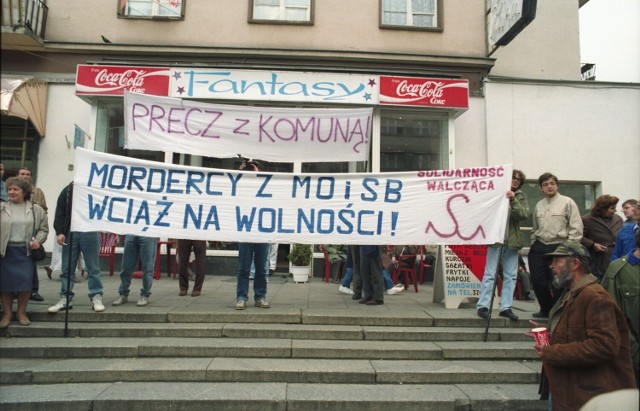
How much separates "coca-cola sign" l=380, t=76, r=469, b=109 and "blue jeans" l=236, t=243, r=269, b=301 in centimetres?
527

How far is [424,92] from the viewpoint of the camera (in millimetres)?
9578

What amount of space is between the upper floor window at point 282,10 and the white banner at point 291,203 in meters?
6.56

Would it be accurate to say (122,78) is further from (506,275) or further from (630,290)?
(630,290)

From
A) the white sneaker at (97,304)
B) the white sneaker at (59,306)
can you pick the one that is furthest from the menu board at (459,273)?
the white sneaker at (59,306)

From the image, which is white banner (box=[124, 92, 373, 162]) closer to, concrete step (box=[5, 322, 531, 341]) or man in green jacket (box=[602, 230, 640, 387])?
concrete step (box=[5, 322, 531, 341])

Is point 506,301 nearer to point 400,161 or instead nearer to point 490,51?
point 400,161

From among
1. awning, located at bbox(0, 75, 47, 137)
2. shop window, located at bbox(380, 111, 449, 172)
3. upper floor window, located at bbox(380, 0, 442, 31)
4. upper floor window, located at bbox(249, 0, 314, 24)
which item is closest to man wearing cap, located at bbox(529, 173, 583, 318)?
shop window, located at bbox(380, 111, 449, 172)

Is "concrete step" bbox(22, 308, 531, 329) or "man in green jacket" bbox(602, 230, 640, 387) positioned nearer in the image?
"man in green jacket" bbox(602, 230, 640, 387)

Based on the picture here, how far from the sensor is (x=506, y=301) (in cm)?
573

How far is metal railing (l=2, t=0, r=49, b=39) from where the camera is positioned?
9438mm

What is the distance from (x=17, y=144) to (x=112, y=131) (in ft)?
7.69

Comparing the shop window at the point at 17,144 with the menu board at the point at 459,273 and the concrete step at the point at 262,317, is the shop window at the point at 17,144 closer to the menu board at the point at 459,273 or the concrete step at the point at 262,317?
the concrete step at the point at 262,317

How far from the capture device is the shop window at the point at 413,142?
403 inches

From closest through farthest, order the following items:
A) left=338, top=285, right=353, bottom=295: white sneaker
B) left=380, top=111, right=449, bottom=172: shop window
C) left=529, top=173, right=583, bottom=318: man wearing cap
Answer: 1. left=529, top=173, right=583, bottom=318: man wearing cap
2. left=338, top=285, right=353, bottom=295: white sneaker
3. left=380, top=111, right=449, bottom=172: shop window
